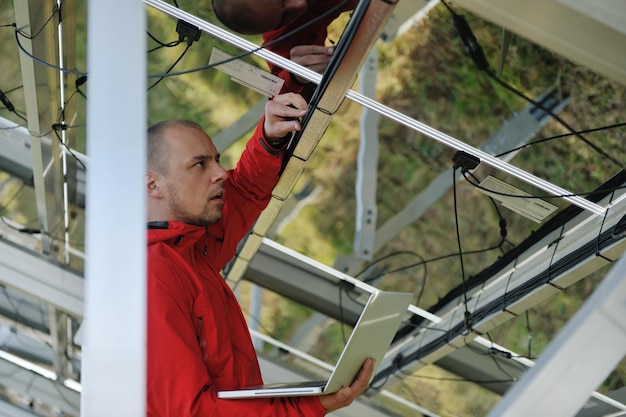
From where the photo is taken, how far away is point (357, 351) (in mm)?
2146

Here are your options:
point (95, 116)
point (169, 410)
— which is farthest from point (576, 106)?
point (95, 116)

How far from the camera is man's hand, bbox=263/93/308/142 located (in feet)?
7.99

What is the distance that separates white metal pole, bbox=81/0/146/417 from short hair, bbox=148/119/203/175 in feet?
4.63

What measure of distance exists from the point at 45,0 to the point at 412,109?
137 inches

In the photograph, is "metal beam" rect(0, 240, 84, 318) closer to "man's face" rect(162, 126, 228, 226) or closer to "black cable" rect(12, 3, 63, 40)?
"black cable" rect(12, 3, 63, 40)

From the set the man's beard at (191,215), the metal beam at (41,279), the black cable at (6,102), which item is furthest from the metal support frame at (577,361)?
the metal beam at (41,279)

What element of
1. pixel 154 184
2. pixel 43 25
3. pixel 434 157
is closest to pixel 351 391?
pixel 154 184

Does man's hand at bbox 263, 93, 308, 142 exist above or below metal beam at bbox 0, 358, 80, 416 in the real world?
below

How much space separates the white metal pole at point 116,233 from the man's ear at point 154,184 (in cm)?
138

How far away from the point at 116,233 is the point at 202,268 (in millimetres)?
1367

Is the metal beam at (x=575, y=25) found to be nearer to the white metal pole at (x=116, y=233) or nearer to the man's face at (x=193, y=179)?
the man's face at (x=193, y=179)

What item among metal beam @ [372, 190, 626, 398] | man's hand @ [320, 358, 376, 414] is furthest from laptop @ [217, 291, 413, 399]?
metal beam @ [372, 190, 626, 398]

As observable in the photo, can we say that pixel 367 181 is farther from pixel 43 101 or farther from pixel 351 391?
pixel 351 391

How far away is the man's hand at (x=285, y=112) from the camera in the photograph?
244 centimetres
